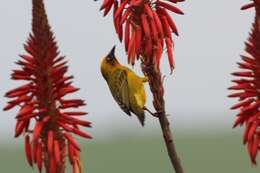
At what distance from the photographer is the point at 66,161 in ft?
19.8

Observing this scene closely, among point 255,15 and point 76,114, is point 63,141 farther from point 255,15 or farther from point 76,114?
point 255,15

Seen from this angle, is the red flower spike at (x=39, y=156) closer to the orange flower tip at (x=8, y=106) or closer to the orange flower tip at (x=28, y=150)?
the orange flower tip at (x=28, y=150)

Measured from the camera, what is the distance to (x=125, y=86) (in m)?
10.8

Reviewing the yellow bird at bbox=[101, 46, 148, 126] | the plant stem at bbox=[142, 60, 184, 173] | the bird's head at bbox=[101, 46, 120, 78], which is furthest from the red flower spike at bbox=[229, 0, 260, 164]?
the bird's head at bbox=[101, 46, 120, 78]

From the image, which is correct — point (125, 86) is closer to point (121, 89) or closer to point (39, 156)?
point (121, 89)

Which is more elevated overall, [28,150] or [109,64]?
[109,64]

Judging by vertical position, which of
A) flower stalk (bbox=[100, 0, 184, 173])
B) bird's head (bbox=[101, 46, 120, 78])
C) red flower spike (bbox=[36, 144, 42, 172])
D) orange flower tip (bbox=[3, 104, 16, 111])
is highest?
bird's head (bbox=[101, 46, 120, 78])

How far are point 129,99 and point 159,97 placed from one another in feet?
12.0

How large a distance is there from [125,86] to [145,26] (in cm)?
375

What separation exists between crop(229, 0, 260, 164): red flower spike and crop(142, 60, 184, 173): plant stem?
24.7 inches

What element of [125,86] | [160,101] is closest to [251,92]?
[160,101]

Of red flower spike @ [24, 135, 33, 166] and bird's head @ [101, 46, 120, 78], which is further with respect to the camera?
bird's head @ [101, 46, 120, 78]

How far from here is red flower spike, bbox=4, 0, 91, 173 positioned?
594cm

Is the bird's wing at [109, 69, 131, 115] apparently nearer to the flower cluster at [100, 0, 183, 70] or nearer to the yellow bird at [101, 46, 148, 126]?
the yellow bird at [101, 46, 148, 126]
